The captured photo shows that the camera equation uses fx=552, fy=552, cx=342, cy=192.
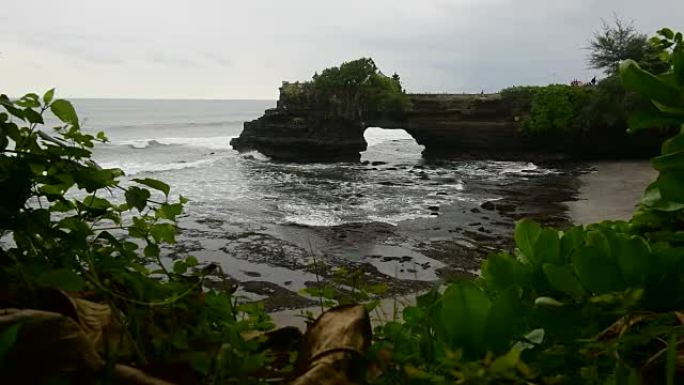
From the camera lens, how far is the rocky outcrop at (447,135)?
2769 cm

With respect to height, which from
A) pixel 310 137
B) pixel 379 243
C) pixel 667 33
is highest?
pixel 667 33

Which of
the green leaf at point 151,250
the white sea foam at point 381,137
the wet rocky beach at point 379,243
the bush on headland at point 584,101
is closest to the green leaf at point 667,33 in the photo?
the green leaf at point 151,250

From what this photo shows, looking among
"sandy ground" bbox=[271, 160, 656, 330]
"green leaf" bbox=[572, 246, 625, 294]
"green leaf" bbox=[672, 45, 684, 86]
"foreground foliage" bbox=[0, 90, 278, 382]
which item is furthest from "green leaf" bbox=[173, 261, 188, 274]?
"sandy ground" bbox=[271, 160, 656, 330]

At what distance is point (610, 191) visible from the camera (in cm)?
1772

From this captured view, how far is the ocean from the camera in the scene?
Answer: 10.2 m

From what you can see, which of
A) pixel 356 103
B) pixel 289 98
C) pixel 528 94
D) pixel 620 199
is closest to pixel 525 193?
pixel 620 199

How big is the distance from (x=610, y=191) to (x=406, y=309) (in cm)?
1879

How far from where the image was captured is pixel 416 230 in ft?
42.4

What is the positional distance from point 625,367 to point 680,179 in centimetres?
49

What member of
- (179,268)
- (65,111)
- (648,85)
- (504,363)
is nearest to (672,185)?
(648,85)

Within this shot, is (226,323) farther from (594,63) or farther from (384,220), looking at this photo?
(594,63)

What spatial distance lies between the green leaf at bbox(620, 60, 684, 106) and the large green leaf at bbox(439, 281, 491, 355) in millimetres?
530

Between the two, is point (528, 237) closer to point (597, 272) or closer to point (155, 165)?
point (597, 272)

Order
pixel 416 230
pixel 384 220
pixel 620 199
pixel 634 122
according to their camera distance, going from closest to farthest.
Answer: pixel 634 122
pixel 416 230
pixel 384 220
pixel 620 199
